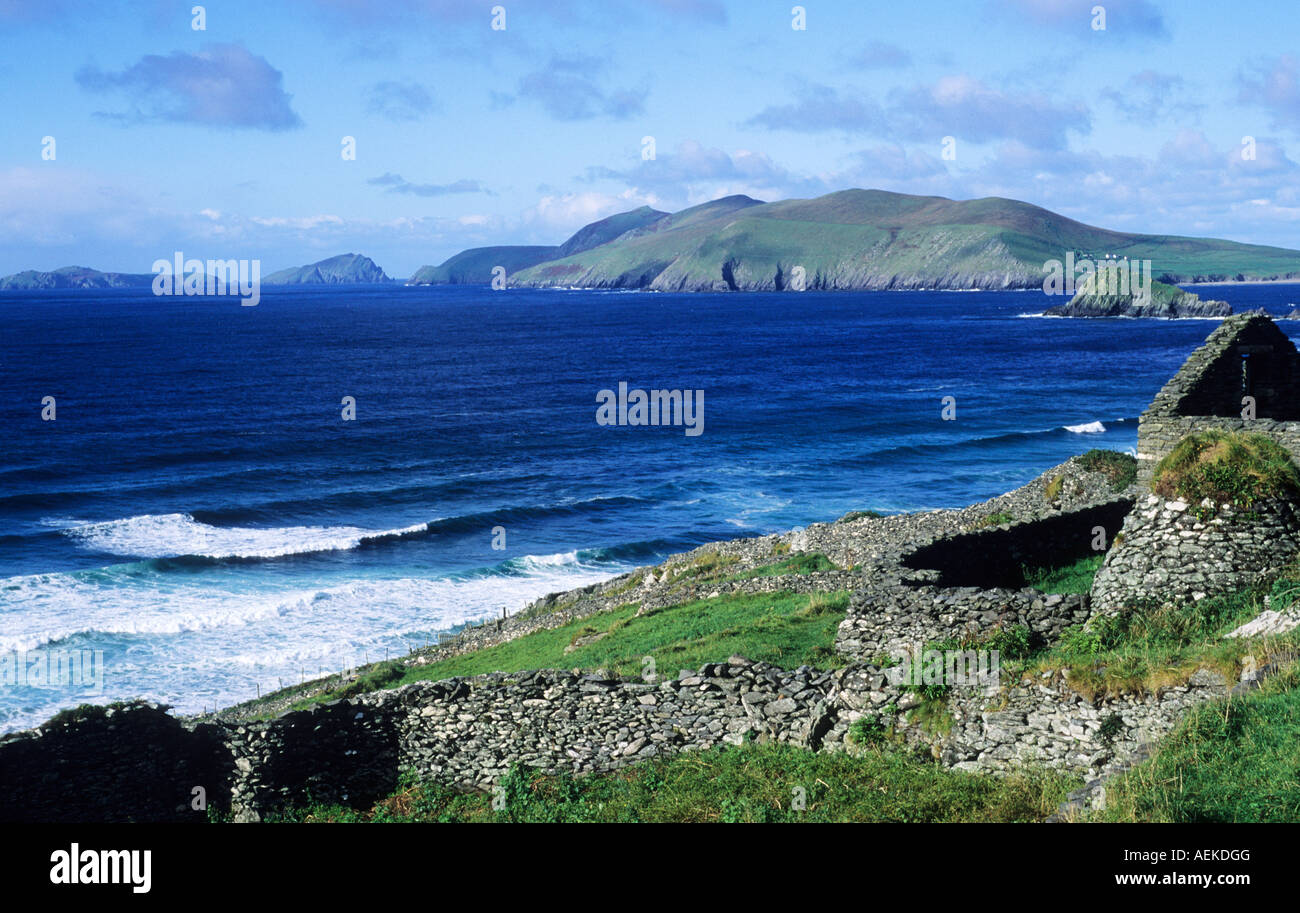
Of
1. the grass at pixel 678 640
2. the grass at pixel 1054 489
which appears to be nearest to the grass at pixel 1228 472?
the grass at pixel 678 640

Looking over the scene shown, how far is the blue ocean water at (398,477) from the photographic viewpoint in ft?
135

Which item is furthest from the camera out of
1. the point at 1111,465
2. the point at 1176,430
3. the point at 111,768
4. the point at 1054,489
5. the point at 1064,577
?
the point at 1054,489

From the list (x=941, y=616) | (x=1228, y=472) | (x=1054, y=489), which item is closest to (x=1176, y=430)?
(x=1228, y=472)

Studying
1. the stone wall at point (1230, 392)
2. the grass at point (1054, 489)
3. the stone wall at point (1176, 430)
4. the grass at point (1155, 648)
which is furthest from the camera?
the grass at point (1054, 489)

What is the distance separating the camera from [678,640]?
24.8m

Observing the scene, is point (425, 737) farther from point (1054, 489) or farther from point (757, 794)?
point (1054, 489)

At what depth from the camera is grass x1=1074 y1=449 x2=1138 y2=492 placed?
36188mm

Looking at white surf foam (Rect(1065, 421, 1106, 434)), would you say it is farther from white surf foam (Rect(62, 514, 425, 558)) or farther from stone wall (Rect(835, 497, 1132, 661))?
stone wall (Rect(835, 497, 1132, 661))

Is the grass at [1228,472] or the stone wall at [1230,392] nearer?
the grass at [1228,472]

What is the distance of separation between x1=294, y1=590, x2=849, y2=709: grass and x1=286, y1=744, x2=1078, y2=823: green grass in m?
3.81

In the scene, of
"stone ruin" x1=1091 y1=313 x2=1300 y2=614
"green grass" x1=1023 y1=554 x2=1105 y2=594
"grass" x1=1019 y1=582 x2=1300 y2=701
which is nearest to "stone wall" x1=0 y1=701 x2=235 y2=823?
"grass" x1=1019 y1=582 x2=1300 y2=701

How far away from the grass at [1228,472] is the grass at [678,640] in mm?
6969

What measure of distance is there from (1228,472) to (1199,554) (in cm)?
163

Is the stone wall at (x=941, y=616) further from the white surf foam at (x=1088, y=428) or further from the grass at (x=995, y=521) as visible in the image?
the white surf foam at (x=1088, y=428)
